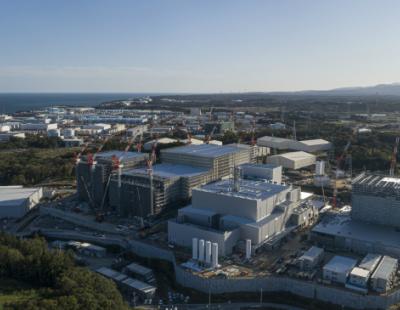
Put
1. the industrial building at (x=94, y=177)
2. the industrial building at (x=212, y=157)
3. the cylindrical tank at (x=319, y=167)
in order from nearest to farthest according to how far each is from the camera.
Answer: the industrial building at (x=94, y=177) < the industrial building at (x=212, y=157) < the cylindrical tank at (x=319, y=167)

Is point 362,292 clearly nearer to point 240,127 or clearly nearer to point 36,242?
point 36,242

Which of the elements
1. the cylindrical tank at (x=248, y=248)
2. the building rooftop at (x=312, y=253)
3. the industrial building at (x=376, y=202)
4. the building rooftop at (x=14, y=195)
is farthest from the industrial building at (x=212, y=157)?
the building rooftop at (x=312, y=253)

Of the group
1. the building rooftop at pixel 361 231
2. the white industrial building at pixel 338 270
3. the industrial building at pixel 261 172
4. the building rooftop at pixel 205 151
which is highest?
the building rooftop at pixel 205 151

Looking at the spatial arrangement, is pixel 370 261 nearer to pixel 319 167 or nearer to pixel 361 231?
pixel 361 231

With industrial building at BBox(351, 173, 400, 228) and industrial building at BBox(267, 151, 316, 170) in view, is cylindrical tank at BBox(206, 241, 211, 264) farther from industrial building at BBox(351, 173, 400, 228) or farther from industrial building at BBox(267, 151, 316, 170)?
industrial building at BBox(267, 151, 316, 170)

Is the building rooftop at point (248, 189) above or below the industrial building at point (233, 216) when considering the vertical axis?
above

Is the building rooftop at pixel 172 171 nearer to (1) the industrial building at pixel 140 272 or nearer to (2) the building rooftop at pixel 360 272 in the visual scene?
(1) the industrial building at pixel 140 272

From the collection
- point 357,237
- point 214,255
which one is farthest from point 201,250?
point 357,237
